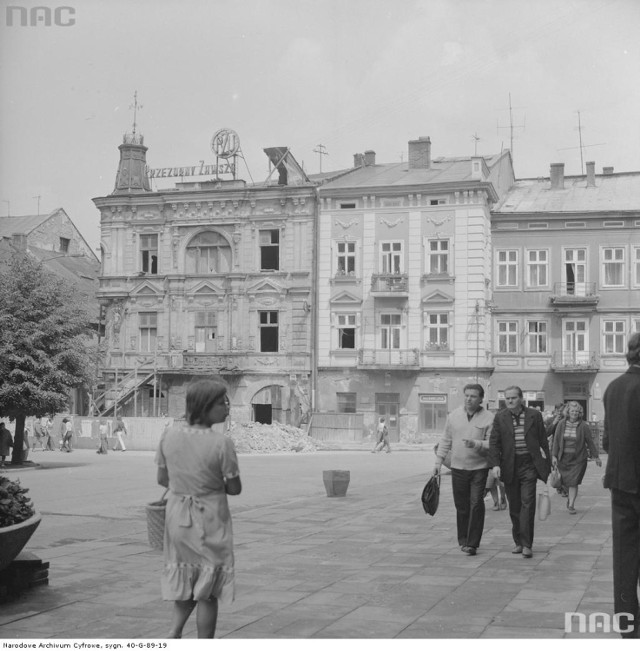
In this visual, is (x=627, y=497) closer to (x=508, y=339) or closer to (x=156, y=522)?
(x=156, y=522)

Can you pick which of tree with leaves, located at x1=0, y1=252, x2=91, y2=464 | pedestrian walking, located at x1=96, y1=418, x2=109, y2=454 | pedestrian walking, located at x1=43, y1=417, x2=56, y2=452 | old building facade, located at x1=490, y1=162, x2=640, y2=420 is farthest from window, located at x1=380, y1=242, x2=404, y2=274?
tree with leaves, located at x1=0, y1=252, x2=91, y2=464

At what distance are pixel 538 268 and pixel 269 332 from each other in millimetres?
12186

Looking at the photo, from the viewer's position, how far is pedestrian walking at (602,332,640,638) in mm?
6531

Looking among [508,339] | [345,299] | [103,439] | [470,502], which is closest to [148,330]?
[345,299]

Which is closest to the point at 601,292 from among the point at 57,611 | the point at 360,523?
the point at 360,523

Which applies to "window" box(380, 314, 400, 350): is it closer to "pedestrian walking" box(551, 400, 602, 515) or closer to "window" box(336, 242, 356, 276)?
"window" box(336, 242, 356, 276)

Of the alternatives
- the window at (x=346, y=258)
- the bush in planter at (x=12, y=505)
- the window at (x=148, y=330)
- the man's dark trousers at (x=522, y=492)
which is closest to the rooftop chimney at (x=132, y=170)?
the window at (x=148, y=330)

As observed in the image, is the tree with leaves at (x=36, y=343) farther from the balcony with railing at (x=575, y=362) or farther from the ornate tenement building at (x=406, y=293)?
the balcony with railing at (x=575, y=362)

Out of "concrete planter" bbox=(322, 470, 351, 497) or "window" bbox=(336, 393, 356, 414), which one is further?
"window" bbox=(336, 393, 356, 414)

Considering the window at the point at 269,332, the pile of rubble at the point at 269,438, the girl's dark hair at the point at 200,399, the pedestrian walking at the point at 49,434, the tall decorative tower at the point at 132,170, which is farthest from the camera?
the tall decorative tower at the point at 132,170

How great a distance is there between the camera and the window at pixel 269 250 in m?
46.8

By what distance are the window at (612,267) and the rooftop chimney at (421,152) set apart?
890 cm

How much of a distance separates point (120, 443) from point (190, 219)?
1191cm

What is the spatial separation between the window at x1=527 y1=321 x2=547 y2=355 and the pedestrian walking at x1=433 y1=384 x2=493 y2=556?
3444cm
